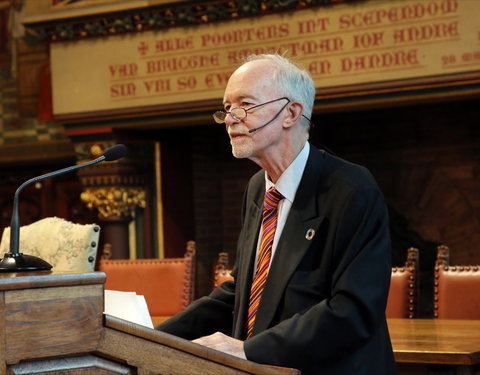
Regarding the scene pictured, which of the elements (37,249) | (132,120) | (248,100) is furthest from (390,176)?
(248,100)

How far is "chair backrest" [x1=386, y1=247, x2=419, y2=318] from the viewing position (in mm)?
3834

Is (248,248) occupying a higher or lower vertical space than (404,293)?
higher

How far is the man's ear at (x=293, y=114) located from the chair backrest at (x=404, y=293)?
1.71m

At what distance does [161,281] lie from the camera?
4.40m

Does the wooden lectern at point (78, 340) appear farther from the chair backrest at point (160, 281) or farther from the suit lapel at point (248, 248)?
the chair backrest at point (160, 281)

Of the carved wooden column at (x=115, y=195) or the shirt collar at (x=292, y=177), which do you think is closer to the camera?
the shirt collar at (x=292, y=177)

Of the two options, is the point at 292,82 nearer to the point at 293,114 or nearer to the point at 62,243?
the point at 293,114

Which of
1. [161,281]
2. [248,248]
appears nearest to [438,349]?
[248,248]

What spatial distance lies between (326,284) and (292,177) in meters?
0.31

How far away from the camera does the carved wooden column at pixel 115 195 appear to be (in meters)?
6.42

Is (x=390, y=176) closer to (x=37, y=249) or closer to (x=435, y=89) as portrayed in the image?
(x=435, y=89)

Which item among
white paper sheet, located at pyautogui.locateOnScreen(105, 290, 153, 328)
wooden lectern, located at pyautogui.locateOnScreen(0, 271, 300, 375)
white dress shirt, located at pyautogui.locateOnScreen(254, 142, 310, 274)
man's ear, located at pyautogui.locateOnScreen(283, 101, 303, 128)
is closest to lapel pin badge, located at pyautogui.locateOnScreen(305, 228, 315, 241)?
white dress shirt, located at pyautogui.locateOnScreen(254, 142, 310, 274)

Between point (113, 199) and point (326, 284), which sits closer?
point (326, 284)

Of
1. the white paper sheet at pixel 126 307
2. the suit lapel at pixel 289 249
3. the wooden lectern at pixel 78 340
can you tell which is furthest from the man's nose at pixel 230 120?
the wooden lectern at pixel 78 340
